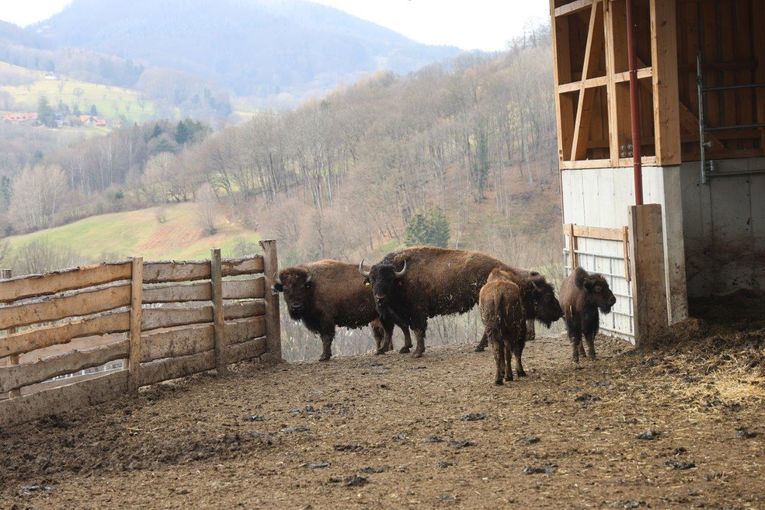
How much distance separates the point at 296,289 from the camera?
52.4 ft

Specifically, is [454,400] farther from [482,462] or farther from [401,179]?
[401,179]

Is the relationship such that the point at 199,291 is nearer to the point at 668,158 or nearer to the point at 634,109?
the point at 634,109

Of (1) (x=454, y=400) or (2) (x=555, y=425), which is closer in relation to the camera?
(2) (x=555, y=425)

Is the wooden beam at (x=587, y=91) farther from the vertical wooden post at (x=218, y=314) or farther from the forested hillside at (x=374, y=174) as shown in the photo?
the forested hillside at (x=374, y=174)

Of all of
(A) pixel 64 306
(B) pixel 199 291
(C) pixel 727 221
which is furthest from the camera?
(B) pixel 199 291

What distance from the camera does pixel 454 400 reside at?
1088 centimetres

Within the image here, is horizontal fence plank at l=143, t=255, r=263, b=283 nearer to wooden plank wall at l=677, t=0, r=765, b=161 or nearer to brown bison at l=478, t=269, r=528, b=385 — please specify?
brown bison at l=478, t=269, r=528, b=385

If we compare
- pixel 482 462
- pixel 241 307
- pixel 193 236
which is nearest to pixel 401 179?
pixel 193 236

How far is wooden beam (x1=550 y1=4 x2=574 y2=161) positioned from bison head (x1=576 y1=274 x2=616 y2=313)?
4.13 metres

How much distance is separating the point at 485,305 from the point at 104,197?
12034 centimetres

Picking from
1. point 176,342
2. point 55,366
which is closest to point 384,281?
point 176,342

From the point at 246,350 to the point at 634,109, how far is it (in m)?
6.02

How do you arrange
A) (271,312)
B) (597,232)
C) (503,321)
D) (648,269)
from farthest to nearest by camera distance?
(271,312), (597,232), (648,269), (503,321)

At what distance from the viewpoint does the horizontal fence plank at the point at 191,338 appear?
1284 centimetres
